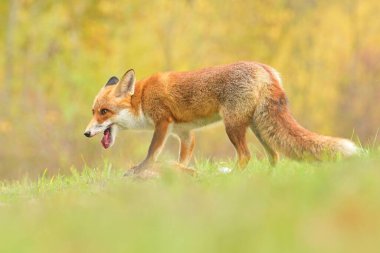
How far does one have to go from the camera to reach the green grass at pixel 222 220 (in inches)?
131

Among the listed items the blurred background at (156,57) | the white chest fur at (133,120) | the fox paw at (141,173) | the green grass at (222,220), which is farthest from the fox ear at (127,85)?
the blurred background at (156,57)

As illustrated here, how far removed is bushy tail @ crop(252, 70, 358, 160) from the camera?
733 centimetres

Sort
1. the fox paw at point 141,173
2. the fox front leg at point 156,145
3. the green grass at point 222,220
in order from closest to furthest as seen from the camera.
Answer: the green grass at point 222,220
the fox paw at point 141,173
the fox front leg at point 156,145

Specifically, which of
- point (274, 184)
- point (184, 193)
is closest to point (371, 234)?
point (274, 184)

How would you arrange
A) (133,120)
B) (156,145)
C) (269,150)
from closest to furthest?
(269,150)
(156,145)
(133,120)

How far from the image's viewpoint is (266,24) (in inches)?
1508

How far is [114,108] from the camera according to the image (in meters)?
9.75

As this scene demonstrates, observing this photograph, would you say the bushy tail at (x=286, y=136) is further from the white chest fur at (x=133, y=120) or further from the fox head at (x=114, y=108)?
the fox head at (x=114, y=108)

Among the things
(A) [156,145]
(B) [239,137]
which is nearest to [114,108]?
(A) [156,145]

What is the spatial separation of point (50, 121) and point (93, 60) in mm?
6735

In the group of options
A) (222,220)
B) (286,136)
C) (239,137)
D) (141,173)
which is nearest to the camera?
A: (222,220)

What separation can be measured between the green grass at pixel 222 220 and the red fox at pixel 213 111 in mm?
2278

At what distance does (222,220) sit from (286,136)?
4.07 m

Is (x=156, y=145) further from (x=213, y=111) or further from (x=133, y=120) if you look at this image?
(x=213, y=111)
